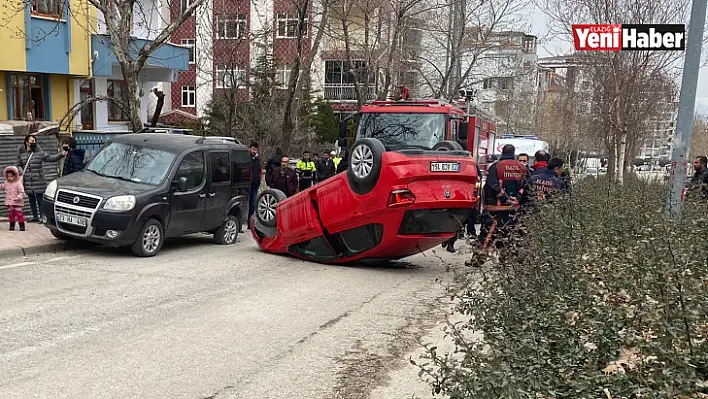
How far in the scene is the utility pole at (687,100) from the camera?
352 inches

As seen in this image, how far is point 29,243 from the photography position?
11547 millimetres

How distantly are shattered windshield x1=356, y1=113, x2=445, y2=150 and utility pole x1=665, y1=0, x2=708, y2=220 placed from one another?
5.26 meters

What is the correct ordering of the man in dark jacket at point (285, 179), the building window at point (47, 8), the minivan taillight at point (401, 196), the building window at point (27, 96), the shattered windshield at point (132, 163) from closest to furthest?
the minivan taillight at point (401, 196) < the shattered windshield at point (132, 163) < the man in dark jacket at point (285, 179) < the building window at point (47, 8) < the building window at point (27, 96)

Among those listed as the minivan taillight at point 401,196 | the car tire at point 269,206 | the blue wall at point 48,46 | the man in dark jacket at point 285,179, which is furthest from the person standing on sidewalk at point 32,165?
the blue wall at point 48,46

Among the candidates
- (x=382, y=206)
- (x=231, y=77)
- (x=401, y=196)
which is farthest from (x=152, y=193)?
(x=231, y=77)

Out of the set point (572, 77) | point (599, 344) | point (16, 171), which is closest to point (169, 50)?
point (16, 171)

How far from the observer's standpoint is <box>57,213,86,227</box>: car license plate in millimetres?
10922

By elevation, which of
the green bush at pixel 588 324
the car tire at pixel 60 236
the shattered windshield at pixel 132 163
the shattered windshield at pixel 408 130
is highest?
the shattered windshield at pixel 408 130

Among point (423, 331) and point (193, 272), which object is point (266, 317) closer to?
Answer: point (423, 331)

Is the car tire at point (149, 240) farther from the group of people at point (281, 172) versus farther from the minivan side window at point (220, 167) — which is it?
the group of people at point (281, 172)

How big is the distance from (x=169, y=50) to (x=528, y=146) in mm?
14782

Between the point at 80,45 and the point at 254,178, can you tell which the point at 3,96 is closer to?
the point at 80,45

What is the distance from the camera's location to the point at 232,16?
2269 centimetres

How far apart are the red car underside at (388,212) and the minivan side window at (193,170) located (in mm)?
2056
